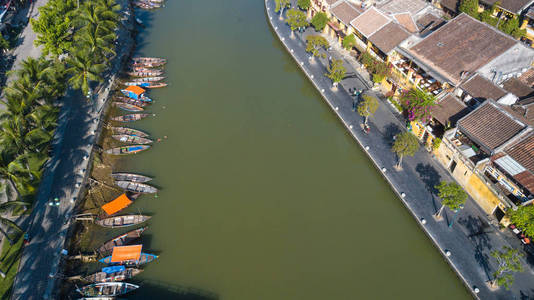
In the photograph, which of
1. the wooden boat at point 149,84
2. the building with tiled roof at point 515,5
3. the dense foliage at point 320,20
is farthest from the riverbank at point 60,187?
the building with tiled roof at point 515,5

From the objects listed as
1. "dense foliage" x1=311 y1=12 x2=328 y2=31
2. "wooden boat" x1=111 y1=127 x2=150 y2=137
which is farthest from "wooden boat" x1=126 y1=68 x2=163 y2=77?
"dense foliage" x1=311 y1=12 x2=328 y2=31

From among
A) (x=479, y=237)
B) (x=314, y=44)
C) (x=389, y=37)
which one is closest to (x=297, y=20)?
(x=314, y=44)

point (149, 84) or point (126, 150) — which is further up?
point (149, 84)

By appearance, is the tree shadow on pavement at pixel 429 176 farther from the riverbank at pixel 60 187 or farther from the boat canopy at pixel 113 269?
the riverbank at pixel 60 187

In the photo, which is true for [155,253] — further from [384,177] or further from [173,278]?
[384,177]

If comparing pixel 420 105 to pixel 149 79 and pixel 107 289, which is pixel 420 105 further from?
pixel 149 79

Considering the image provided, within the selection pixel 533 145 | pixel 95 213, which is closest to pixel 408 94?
pixel 533 145
